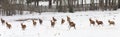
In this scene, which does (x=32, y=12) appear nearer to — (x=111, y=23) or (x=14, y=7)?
(x=14, y=7)

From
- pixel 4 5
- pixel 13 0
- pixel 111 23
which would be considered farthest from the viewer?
pixel 13 0

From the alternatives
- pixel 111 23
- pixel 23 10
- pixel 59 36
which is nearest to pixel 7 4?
pixel 23 10

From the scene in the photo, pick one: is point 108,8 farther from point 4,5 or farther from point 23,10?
point 4,5

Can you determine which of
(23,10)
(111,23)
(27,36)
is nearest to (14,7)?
(23,10)

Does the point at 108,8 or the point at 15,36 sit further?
the point at 108,8

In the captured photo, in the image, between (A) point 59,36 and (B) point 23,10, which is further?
(B) point 23,10

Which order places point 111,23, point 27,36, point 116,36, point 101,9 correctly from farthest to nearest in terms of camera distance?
point 101,9
point 111,23
point 27,36
point 116,36

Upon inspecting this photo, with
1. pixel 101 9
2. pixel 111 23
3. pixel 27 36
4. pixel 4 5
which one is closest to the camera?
pixel 27 36

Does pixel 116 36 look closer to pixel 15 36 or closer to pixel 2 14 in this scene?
pixel 15 36

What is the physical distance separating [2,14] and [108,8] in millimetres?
14626

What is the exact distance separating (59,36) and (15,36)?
5.77ft

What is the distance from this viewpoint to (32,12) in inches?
1567

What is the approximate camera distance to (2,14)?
121ft

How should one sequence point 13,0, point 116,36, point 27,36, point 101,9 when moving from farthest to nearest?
point 101,9
point 13,0
point 27,36
point 116,36
